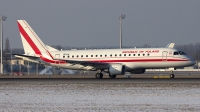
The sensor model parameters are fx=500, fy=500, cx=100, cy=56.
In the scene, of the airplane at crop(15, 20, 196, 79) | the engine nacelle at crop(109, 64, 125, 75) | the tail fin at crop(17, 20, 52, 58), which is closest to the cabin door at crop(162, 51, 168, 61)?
the airplane at crop(15, 20, 196, 79)

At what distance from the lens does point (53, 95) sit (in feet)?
105

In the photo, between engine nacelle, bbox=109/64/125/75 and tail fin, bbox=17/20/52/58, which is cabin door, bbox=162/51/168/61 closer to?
engine nacelle, bbox=109/64/125/75

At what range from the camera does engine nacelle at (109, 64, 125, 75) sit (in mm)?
57159

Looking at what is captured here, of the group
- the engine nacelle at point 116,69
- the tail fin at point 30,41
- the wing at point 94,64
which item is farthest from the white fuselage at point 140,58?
the tail fin at point 30,41

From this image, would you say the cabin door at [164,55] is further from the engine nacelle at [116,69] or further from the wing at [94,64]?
the wing at [94,64]

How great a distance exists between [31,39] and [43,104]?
38.4m

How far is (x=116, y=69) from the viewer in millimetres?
57281

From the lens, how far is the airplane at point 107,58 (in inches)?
2245

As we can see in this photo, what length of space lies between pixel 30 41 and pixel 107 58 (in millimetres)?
11164

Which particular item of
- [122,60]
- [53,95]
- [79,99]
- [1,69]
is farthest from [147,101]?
[1,69]

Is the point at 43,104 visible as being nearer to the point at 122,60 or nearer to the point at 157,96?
Result: the point at 157,96

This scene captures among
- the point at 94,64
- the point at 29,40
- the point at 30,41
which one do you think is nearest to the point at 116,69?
the point at 94,64

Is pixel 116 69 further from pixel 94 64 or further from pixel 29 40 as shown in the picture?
pixel 29 40

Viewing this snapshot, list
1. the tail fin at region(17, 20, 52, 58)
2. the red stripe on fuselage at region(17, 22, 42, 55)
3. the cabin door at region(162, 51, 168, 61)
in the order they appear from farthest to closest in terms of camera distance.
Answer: the red stripe on fuselage at region(17, 22, 42, 55), the tail fin at region(17, 20, 52, 58), the cabin door at region(162, 51, 168, 61)
